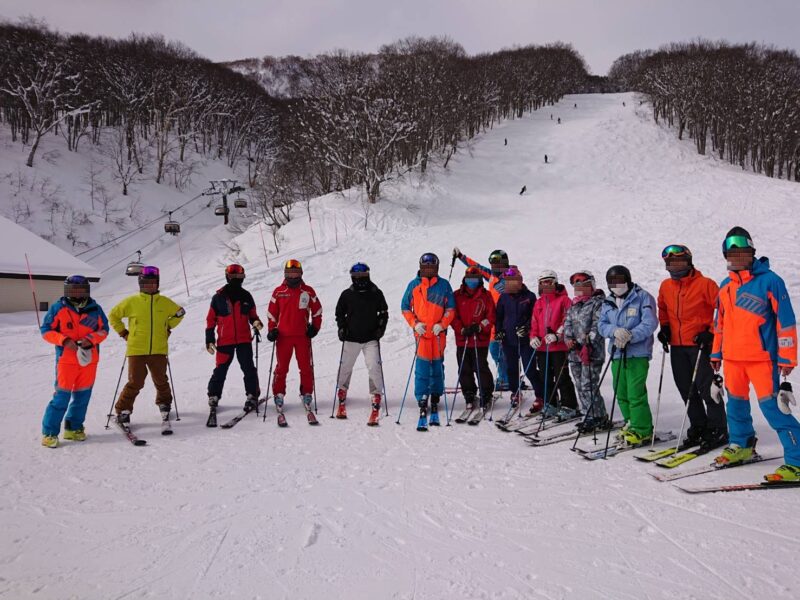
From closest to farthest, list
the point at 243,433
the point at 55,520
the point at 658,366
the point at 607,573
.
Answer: the point at 607,573
the point at 55,520
the point at 243,433
the point at 658,366

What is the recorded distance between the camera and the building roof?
52.6 ft

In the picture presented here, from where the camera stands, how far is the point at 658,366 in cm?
853

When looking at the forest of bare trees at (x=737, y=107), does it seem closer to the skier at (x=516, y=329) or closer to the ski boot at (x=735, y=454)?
the skier at (x=516, y=329)

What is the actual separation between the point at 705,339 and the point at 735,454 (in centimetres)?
108

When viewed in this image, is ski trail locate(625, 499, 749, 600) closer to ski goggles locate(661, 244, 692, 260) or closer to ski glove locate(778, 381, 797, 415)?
ski glove locate(778, 381, 797, 415)

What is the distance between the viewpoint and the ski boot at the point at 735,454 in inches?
166

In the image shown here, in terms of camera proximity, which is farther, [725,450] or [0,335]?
[0,335]

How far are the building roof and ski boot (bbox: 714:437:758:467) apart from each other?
1933 cm

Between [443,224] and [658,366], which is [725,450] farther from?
[443,224]

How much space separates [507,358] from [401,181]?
21.4 meters

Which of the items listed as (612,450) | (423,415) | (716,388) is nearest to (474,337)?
(423,415)

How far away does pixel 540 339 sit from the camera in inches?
244

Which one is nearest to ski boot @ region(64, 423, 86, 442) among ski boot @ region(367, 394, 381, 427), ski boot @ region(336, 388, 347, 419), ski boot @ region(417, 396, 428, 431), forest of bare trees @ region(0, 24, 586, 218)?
ski boot @ region(336, 388, 347, 419)

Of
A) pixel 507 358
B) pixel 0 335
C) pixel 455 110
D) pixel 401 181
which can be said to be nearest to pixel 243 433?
pixel 507 358
